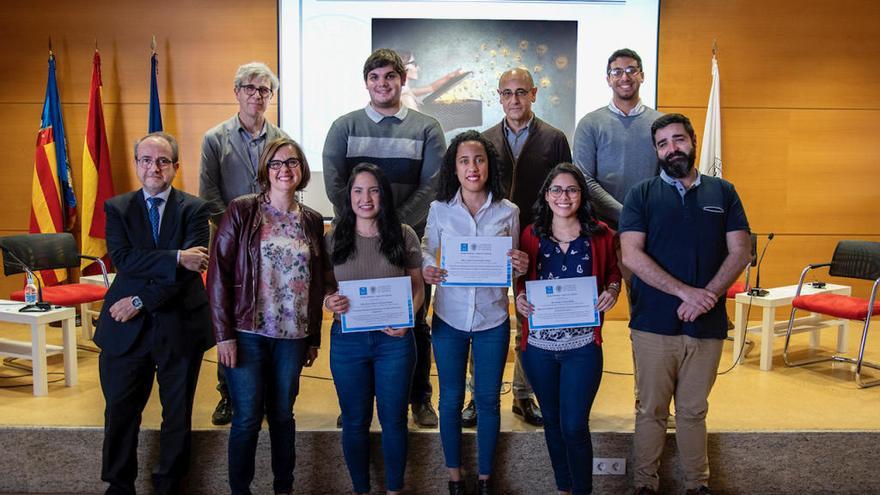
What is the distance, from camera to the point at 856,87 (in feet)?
19.1

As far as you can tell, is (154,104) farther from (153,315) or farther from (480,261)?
(480,261)

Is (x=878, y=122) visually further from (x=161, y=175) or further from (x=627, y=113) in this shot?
(x=161, y=175)

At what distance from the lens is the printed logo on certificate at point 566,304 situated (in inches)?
98.7

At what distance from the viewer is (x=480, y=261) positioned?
2535mm

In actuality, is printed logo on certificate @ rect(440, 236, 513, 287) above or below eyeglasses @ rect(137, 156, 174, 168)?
below

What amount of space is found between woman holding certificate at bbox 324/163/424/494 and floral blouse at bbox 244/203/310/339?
119mm

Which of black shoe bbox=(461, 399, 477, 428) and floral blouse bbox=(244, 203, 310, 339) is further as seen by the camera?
black shoe bbox=(461, 399, 477, 428)

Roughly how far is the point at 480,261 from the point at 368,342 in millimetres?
527

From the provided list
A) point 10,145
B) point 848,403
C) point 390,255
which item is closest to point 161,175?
point 390,255

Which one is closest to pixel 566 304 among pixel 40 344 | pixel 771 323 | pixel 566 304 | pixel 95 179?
pixel 566 304

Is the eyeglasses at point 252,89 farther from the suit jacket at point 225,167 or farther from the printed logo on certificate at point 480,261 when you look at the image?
the printed logo on certificate at point 480,261

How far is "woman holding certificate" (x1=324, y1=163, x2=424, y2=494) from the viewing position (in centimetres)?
256

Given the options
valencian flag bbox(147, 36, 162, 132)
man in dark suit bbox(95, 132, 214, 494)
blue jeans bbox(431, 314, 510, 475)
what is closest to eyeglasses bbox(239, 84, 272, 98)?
man in dark suit bbox(95, 132, 214, 494)

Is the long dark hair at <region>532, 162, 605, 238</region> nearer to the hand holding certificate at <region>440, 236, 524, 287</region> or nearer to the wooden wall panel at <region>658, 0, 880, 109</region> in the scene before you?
the hand holding certificate at <region>440, 236, 524, 287</region>
